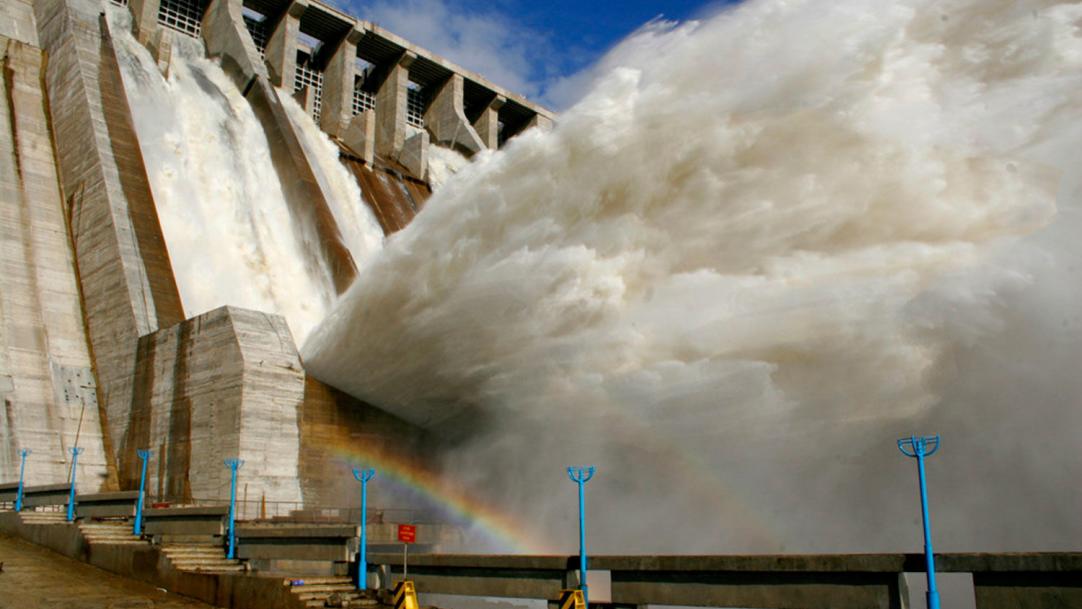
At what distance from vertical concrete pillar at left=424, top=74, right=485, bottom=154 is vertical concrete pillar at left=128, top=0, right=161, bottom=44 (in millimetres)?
17781

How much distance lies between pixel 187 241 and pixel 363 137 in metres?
15.2

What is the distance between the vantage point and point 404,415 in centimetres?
2408

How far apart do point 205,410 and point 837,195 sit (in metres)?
15.9

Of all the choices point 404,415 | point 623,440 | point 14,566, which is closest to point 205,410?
point 404,415

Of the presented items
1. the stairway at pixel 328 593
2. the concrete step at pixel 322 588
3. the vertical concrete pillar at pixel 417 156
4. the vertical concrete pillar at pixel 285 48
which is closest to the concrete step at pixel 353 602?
the stairway at pixel 328 593

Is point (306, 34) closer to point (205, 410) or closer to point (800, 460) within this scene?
point (205, 410)

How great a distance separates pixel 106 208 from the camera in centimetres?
2761

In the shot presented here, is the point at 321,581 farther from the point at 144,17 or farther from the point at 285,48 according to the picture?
the point at 285,48

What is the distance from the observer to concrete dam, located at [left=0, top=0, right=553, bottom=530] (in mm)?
22141

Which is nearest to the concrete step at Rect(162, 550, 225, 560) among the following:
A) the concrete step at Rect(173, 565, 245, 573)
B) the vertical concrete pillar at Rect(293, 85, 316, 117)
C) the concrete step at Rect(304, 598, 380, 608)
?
the concrete step at Rect(173, 565, 245, 573)

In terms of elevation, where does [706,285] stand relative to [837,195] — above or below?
below

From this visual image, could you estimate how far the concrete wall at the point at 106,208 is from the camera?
2566cm

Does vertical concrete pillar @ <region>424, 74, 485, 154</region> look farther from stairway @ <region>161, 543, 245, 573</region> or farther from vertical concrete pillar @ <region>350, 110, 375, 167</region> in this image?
stairway @ <region>161, 543, 245, 573</region>

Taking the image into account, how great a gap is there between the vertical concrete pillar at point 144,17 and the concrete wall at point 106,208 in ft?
12.5
